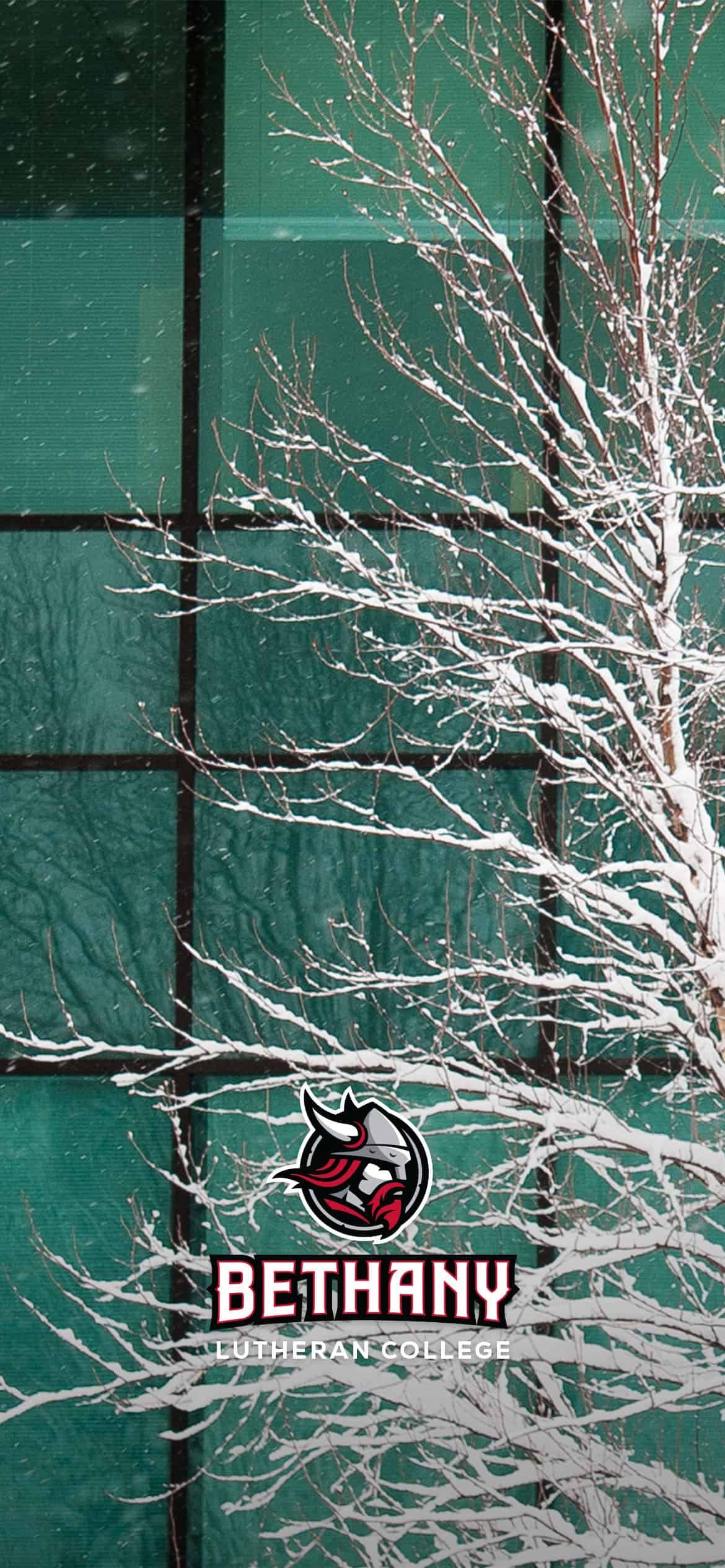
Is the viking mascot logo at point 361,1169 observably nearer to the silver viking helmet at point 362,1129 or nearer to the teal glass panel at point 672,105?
the silver viking helmet at point 362,1129

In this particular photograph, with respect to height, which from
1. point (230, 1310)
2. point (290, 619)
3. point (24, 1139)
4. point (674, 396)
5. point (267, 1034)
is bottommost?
point (230, 1310)

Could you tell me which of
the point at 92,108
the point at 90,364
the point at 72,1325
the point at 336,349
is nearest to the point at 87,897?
the point at 72,1325

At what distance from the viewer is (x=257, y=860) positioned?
5.46m

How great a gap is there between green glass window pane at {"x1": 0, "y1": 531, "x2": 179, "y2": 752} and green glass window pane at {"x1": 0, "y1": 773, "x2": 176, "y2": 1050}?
149mm

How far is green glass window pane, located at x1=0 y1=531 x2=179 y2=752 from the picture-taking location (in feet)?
18.1

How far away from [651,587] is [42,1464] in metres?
3.49

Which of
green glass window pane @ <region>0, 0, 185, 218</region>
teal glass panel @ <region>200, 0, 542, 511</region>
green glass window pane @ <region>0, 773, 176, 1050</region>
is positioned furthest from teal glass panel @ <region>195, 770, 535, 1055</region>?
green glass window pane @ <region>0, 0, 185, 218</region>

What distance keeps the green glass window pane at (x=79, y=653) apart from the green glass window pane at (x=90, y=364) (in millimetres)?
210

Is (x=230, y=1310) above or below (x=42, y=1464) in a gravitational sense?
above

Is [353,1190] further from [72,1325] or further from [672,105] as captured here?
[672,105]

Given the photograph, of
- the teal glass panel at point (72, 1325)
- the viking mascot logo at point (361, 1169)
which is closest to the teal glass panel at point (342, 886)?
the viking mascot logo at point (361, 1169)

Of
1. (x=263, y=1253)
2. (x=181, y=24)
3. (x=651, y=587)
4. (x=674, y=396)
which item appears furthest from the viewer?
(x=181, y=24)

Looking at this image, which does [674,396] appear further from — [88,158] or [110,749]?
[88,158]

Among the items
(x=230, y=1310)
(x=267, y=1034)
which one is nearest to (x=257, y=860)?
(x=267, y=1034)
